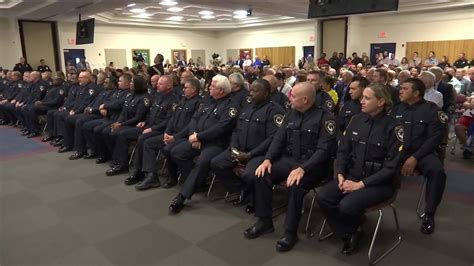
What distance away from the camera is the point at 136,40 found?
18.1 meters

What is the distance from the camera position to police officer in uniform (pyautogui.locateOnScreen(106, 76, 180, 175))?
179 inches

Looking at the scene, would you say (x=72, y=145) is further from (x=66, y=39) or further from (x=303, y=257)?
(x=66, y=39)

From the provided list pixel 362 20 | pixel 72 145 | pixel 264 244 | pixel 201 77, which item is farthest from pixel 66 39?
pixel 264 244

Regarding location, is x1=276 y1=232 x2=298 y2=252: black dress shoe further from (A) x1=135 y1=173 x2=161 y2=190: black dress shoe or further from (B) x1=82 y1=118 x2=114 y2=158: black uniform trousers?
(B) x1=82 y1=118 x2=114 y2=158: black uniform trousers

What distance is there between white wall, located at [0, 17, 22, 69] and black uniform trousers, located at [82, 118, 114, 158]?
35.5 ft

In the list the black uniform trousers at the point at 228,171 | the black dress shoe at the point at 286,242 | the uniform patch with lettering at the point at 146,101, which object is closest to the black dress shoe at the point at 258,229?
the black dress shoe at the point at 286,242

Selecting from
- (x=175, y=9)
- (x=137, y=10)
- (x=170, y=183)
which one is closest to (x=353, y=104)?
(x=170, y=183)

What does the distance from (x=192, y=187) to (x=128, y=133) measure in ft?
5.18

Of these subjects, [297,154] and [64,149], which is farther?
[64,149]

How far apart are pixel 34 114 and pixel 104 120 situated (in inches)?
103

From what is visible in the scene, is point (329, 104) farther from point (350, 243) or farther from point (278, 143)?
point (350, 243)

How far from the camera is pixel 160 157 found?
506cm

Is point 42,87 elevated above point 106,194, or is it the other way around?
point 42,87

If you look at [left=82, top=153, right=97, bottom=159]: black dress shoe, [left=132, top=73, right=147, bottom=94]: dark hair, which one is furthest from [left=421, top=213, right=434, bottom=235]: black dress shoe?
[left=82, top=153, right=97, bottom=159]: black dress shoe
